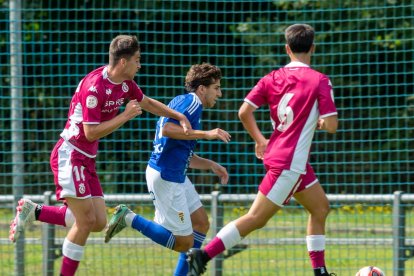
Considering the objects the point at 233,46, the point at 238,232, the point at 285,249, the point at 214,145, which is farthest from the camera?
the point at 214,145

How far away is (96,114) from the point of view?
810cm

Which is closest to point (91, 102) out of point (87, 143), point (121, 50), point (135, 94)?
point (87, 143)

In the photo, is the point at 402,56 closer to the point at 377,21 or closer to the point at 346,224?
the point at 377,21

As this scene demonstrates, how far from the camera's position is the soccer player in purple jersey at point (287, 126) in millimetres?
7926

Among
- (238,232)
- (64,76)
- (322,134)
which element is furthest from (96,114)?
(322,134)

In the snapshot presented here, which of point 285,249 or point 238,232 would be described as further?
point 285,249

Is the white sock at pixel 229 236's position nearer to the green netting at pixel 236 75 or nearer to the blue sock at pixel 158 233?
the blue sock at pixel 158 233

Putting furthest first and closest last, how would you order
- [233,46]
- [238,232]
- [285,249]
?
[233,46]
[285,249]
[238,232]

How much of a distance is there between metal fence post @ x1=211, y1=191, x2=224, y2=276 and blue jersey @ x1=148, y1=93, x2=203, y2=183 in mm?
1304

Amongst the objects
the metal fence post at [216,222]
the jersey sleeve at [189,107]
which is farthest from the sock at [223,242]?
the metal fence post at [216,222]

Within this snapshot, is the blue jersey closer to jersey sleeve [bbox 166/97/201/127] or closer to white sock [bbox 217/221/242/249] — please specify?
jersey sleeve [bbox 166/97/201/127]

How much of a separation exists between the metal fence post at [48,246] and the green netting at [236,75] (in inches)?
19.1

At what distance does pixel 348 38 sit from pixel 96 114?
353cm

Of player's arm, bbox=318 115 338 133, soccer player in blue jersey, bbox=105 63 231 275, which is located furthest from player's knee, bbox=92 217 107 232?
player's arm, bbox=318 115 338 133
